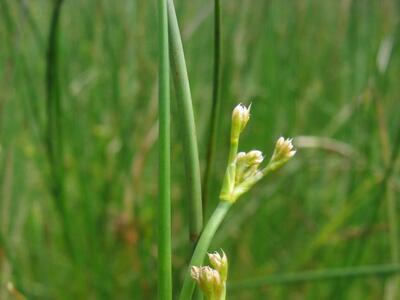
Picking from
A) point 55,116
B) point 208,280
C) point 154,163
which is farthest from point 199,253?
point 154,163

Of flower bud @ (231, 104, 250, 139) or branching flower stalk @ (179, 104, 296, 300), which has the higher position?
flower bud @ (231, 104, 250, 139)

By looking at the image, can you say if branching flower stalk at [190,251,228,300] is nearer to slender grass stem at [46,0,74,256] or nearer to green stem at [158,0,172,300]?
green stem at [158,0,172,300]

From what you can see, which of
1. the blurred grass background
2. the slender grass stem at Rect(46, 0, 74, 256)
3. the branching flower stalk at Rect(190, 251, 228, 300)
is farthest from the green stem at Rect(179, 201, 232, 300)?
the blurred grass background

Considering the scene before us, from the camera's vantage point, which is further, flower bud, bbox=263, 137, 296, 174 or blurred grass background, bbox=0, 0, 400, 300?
blurred grass background, bbox=0, 0, 400, 300

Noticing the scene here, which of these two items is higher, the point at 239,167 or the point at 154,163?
the point at 239,167

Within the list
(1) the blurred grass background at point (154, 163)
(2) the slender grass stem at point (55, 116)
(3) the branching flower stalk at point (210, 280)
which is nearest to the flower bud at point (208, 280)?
(3) the branching flower stalk at point (210, 280)

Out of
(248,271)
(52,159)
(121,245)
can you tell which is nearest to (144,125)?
(121,245)

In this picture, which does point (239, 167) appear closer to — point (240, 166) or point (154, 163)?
point (240, 166)

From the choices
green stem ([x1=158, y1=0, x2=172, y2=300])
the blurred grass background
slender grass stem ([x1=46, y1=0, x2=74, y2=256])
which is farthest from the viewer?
the blurred grass background
